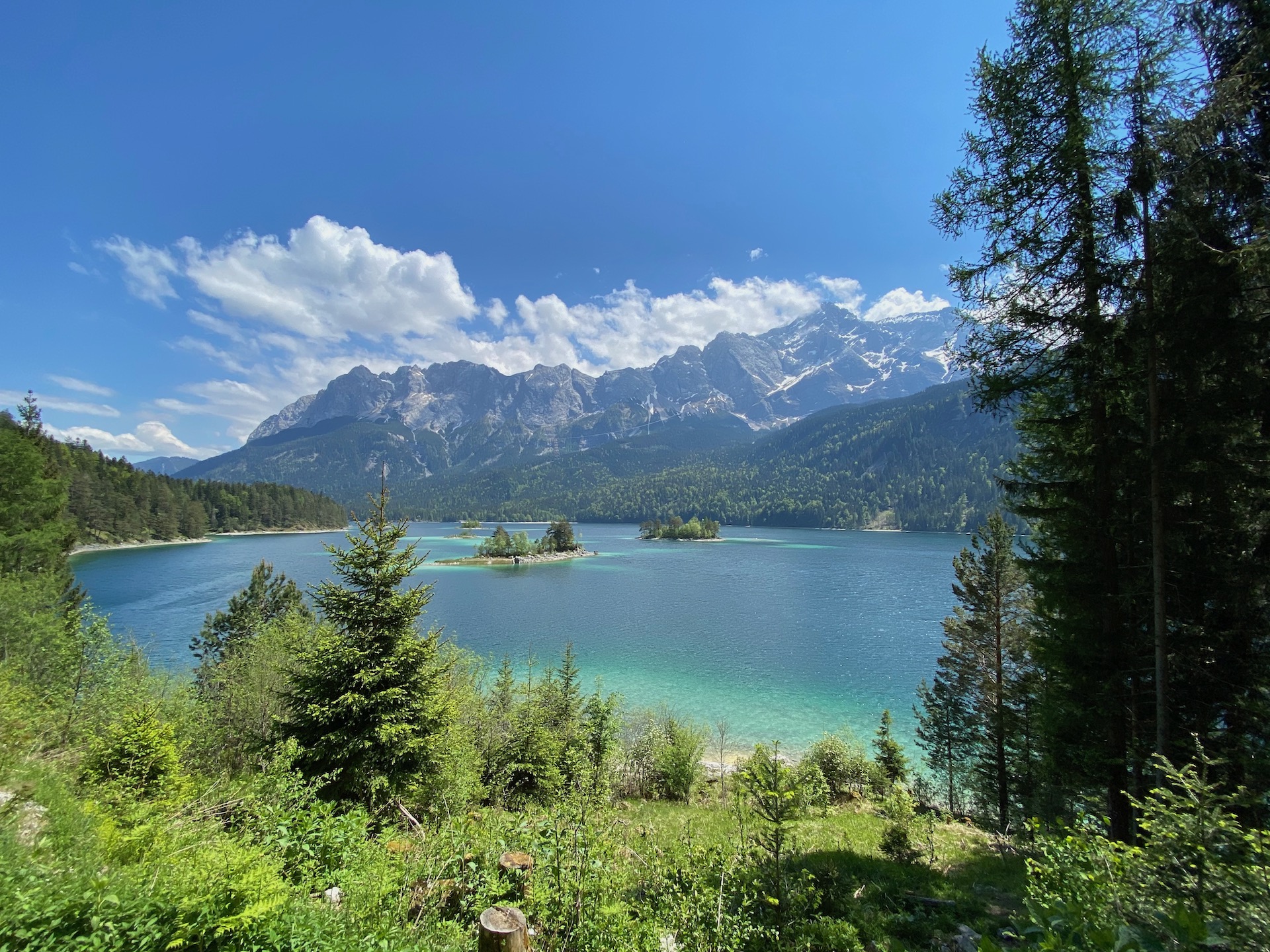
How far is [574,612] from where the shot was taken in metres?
56.2

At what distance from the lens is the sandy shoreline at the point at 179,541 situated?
85438mm

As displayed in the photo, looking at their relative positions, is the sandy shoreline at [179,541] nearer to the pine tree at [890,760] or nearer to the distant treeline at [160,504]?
the distant treeline at [160,504]

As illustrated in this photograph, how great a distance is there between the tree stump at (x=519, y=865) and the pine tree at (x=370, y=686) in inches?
198

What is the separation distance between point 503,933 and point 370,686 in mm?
7549

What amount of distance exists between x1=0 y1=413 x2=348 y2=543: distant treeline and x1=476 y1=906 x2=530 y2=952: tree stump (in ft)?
238

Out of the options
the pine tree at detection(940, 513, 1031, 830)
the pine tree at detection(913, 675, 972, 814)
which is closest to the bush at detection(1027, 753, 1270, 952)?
the pine tree at detection(940, 513, 1031, 830)

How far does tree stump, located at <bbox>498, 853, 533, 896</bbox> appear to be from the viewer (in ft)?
17.8

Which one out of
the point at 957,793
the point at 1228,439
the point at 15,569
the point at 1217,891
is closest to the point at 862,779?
the point at 957,793

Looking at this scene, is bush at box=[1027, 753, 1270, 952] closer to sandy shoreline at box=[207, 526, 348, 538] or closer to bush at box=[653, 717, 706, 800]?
bush at box=[653, 717, 706, 800]

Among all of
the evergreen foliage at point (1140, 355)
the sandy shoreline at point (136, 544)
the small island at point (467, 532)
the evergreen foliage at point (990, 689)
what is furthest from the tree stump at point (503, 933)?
the small island at point (467, 532)

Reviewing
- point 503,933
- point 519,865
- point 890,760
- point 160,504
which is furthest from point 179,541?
point 503,933

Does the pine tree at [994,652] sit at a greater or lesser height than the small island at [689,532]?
greater

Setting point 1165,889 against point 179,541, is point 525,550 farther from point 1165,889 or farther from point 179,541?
point 1165,889

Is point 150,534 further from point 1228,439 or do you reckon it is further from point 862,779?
point 1228,439
